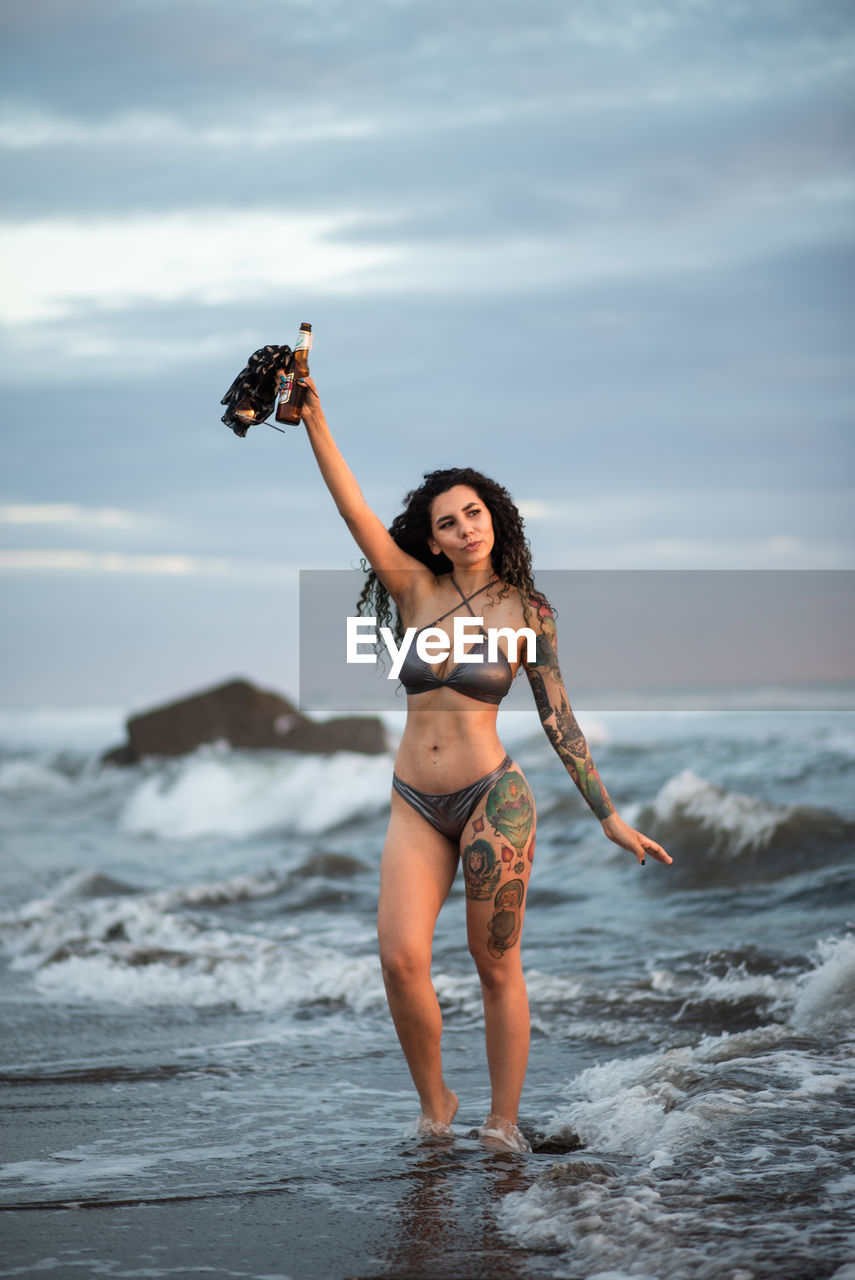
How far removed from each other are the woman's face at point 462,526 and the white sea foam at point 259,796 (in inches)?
539

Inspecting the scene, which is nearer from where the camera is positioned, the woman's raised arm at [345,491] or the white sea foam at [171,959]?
the woman's raised arm at [345,491]

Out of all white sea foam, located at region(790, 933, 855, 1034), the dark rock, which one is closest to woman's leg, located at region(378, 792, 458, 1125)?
white sea foam, located at region(790, 933, 855, 1034)

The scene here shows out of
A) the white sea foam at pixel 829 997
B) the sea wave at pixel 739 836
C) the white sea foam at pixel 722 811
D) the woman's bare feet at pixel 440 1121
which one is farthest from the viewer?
the white sea foam at pixel 722 811

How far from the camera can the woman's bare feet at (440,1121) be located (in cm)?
466

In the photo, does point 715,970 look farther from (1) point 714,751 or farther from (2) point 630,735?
(2) point 630,735

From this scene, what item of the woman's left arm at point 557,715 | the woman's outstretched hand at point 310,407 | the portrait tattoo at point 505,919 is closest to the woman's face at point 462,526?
the woman's left arm at point 557,715

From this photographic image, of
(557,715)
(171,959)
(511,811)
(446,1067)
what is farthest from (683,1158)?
(171,959)

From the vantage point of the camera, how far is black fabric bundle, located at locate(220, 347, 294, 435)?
4578 millimetres

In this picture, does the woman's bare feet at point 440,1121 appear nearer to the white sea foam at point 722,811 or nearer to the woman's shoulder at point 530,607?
the woman's shoulder at point 530,607

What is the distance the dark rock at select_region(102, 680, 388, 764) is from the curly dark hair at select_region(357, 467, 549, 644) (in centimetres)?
1863

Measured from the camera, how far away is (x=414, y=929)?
433 cm

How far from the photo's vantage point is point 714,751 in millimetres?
19438

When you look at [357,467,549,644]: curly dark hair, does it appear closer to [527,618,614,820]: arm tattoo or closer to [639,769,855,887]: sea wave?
[527,618,614,820]: arm tattoo

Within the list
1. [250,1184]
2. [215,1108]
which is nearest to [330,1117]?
[215,1108]
